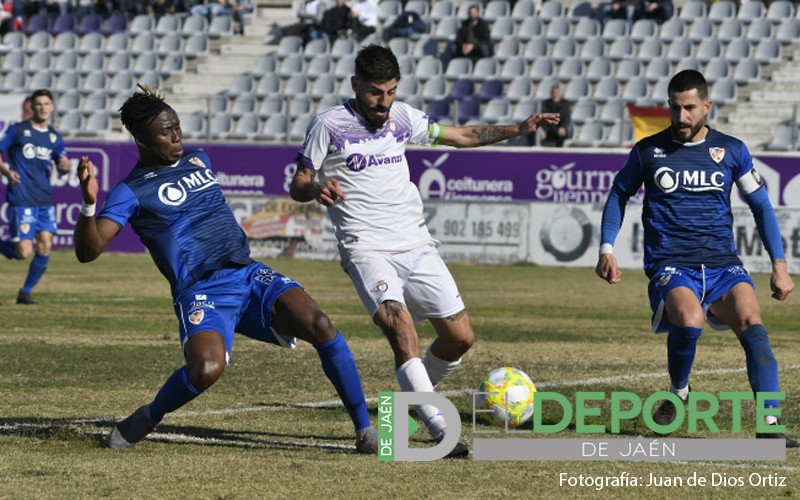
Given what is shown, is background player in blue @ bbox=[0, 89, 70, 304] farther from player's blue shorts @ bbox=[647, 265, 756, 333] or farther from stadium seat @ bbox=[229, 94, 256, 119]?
stadium seat @ bbox=[229, 94, 256, 119]

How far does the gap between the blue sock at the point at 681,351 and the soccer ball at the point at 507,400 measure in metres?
0.84

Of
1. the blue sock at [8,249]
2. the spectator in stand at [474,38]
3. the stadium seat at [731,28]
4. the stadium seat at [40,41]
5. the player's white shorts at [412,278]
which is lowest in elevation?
the blue sock at [8,249]

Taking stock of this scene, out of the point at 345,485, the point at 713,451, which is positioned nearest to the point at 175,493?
the point at 345,485

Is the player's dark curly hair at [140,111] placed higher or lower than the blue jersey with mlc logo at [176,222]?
higher

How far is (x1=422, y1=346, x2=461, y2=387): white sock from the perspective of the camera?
861 centimetres

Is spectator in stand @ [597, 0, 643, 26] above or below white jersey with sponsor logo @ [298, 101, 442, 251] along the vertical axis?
above

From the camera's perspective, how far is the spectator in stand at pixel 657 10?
29.1m

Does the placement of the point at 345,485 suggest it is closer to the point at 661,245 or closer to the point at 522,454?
the point at 522,454

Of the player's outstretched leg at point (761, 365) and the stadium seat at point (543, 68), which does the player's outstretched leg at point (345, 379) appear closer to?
the player's outstretched leg at point (761, 365)

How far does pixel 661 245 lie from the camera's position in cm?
850

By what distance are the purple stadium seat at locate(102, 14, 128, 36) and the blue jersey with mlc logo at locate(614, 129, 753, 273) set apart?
88.9 feet

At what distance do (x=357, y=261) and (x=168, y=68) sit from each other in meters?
25.2

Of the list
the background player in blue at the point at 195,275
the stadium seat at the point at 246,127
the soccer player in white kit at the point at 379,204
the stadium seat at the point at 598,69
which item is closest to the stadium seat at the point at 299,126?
the stadium seat at the point at 246,127

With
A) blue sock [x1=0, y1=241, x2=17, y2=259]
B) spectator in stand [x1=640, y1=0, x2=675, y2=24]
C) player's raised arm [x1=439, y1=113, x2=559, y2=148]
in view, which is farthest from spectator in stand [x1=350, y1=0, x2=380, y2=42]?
player's raised arm [x1=439, y1=113, x2=559, y2=148]
